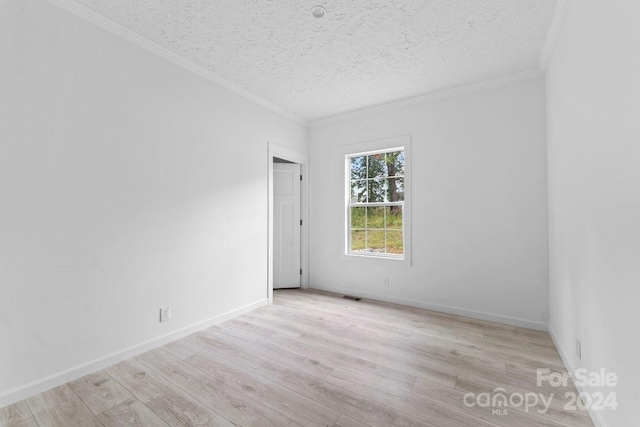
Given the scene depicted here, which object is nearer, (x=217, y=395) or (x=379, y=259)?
(x=217, y=395)

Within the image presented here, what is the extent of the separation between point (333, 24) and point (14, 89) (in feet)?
7.64

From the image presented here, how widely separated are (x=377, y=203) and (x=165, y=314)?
9.80ft

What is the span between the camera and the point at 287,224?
4.71 m

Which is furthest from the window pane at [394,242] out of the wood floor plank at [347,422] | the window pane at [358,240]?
the wood floor plank at [347,422]

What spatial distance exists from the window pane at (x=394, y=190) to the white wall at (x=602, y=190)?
5.94ft

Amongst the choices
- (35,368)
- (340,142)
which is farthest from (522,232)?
(35,368)

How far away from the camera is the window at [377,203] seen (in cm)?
394

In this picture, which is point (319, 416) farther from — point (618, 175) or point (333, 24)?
point (333, 24)

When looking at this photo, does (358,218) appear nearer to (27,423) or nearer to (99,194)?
(99,194)

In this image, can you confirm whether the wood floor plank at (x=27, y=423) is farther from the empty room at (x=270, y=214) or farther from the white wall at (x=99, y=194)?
the white wall at (x=99, y=194)

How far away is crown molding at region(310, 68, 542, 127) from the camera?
121 inches

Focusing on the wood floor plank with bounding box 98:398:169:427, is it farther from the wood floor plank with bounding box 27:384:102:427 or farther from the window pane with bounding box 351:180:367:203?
the window pane with bounding box 351:180:367:203

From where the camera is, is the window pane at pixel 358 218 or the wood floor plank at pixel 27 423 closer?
the wood floor plank at pixel 27 423

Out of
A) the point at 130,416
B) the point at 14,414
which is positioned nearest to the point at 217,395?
the point at 130,416
